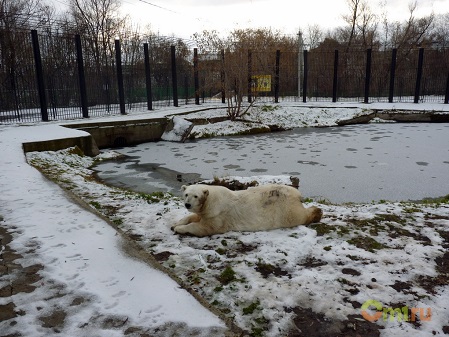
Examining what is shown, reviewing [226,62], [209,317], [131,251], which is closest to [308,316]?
[209,317]

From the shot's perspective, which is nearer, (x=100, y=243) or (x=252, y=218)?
(x=100, y=243)

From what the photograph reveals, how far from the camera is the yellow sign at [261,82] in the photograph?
14.9 meters

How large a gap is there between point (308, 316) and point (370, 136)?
34.2 ft

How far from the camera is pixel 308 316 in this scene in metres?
2.12

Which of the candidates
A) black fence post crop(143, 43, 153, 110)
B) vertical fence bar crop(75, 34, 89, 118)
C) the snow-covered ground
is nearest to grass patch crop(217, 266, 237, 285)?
the snow-covered ground

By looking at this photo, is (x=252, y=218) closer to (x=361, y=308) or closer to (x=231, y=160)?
(x=361, y=308)

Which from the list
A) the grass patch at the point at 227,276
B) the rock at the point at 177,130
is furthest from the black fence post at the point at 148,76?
the grass patch at the point at 227,276

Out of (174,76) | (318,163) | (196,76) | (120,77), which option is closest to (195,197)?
(318,163)

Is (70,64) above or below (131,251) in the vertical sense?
above

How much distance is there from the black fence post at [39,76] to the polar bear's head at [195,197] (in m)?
10.0

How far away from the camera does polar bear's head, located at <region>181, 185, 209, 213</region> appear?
3.18 meters

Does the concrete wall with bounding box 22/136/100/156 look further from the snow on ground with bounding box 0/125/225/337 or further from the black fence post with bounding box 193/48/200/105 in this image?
the black fence post with bounding box 193/48/200/105

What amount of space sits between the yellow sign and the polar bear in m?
11.7

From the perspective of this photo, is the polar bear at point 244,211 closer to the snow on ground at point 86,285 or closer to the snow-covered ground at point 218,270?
the snow-covered ground at point 218,270
